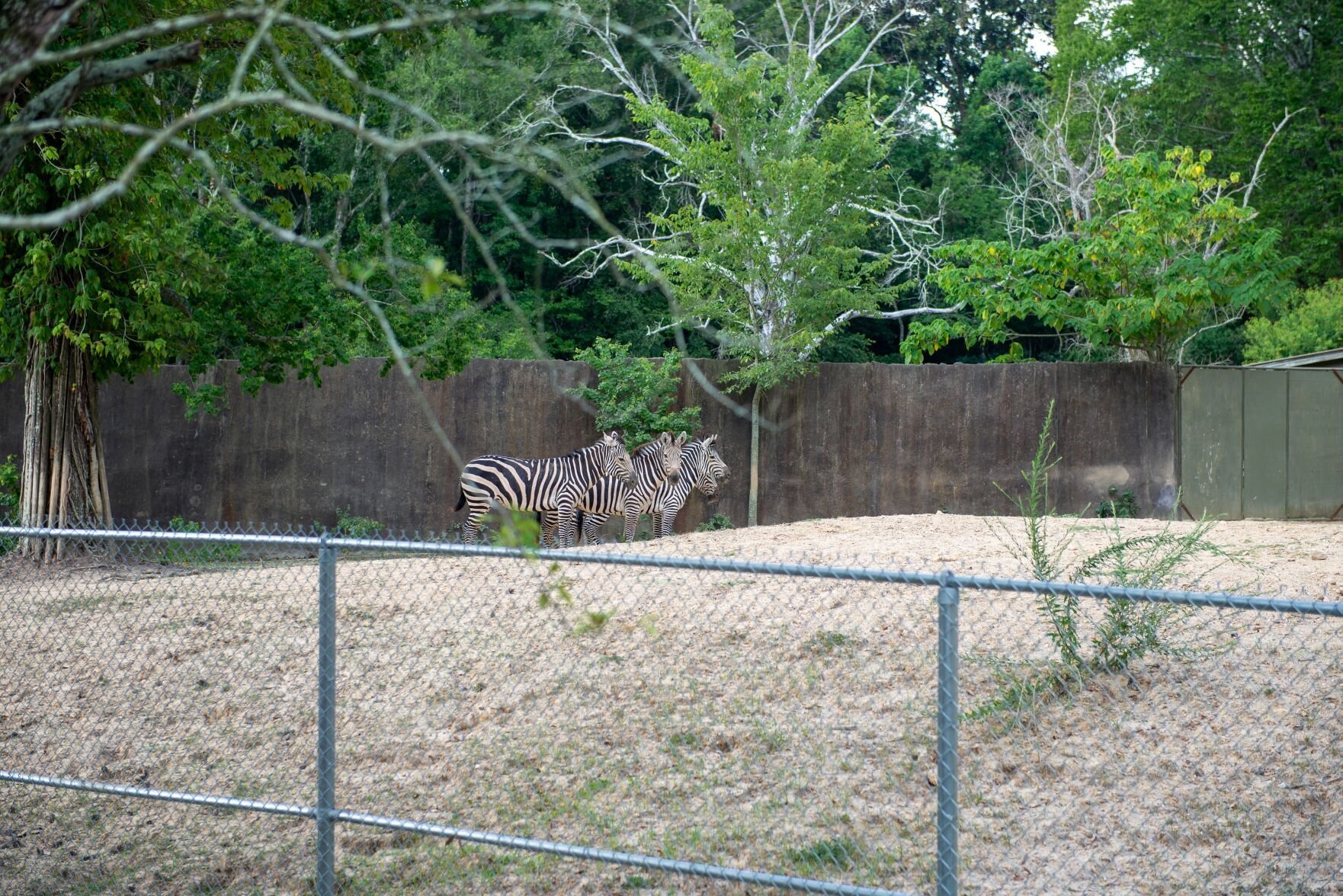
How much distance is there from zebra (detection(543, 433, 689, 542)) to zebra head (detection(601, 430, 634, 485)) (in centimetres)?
6

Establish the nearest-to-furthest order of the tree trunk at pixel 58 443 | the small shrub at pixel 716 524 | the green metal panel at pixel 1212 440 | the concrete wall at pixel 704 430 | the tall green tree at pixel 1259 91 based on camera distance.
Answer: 1. the tree trunk at pixel 58 443
2. the small shrub at pixel 716 524
3. the concrete wall at pixel 704 430
4. the green metal panel at pixel 1212 440
5. the tall green tree at pixel 1259 91

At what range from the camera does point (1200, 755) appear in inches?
191

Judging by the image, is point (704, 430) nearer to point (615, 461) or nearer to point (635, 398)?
point (635, 398)

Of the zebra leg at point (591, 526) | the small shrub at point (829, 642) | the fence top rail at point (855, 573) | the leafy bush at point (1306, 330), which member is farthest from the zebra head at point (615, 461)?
the leafy bush at point (1306, 330)

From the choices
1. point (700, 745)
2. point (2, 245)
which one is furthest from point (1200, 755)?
point (2, 245)

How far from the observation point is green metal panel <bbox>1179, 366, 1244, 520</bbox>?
14.0 metres

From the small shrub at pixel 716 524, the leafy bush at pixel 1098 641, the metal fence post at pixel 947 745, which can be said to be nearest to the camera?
the metal fence post at pixel 947 745

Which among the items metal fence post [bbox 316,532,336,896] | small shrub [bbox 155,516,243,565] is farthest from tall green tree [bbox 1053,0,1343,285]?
metal fence post [bbox 316,532,336,896]

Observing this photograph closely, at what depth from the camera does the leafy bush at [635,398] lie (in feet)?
A: 43.5

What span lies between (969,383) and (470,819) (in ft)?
34.5

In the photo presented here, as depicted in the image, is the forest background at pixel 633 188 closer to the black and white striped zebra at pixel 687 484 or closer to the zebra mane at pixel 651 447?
the zebra mane at pixel 651 447

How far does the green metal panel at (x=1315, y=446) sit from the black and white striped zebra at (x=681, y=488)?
7.08 metres

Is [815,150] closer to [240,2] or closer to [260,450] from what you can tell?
[260,450]

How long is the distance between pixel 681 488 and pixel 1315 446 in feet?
26.1
